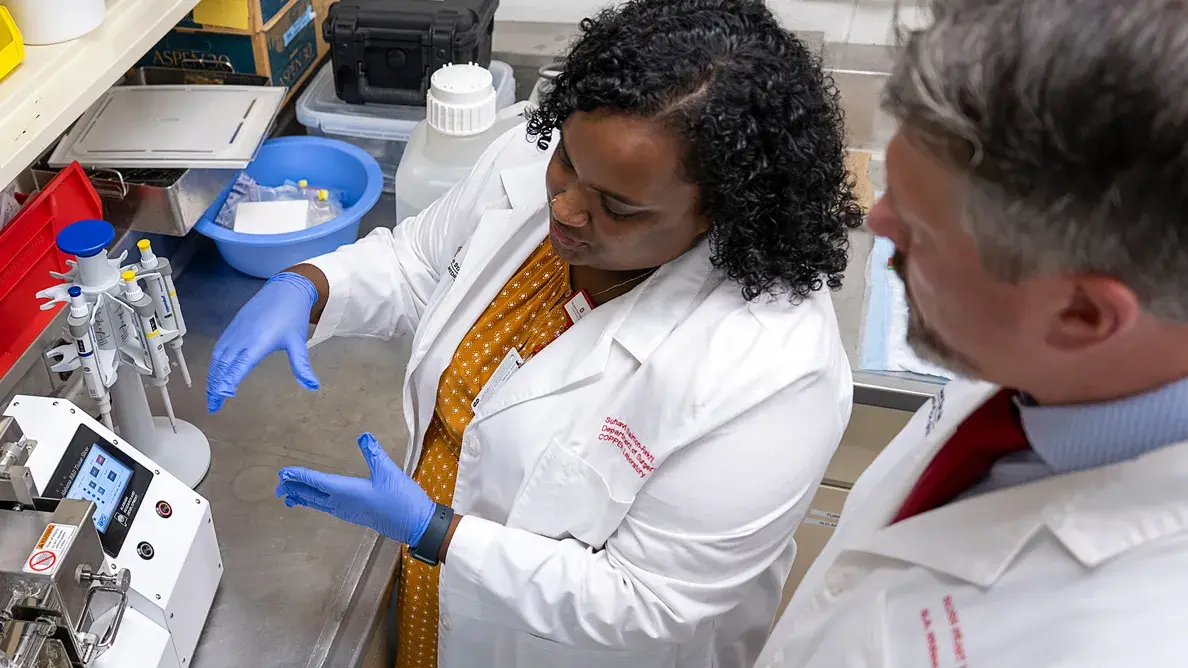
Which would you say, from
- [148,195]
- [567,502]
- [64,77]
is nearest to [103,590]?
[567,502]

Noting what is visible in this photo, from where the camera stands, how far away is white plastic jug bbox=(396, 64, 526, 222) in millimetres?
1760

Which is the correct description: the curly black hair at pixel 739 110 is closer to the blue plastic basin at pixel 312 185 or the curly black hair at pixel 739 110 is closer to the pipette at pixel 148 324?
the pipette at pixel 148 324

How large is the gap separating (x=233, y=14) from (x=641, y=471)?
4.24ft

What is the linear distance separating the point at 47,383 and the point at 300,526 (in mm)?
489

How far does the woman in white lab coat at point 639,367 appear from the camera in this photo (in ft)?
3.34

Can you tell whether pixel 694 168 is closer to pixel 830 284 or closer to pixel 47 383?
pixel 830 284

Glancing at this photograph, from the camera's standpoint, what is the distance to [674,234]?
3.59ft

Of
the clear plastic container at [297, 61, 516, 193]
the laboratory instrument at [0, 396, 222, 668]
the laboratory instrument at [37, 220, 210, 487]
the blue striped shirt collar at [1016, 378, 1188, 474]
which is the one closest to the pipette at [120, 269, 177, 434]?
the laboratory instrument at [37, 220, 210, 487]

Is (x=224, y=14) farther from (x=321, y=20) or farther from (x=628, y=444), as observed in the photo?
(x=628, y=444)

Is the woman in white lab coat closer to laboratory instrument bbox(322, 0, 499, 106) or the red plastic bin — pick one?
the red plastic bin

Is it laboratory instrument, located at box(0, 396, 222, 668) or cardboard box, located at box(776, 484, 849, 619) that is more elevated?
laboratory instrument, located at box(0, 396, 222, 668)

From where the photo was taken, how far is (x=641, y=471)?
1.08m

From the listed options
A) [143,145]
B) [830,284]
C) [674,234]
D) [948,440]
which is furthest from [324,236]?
[948,440]

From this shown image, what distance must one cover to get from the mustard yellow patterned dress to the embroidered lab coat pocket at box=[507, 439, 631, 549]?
7.4 inches
